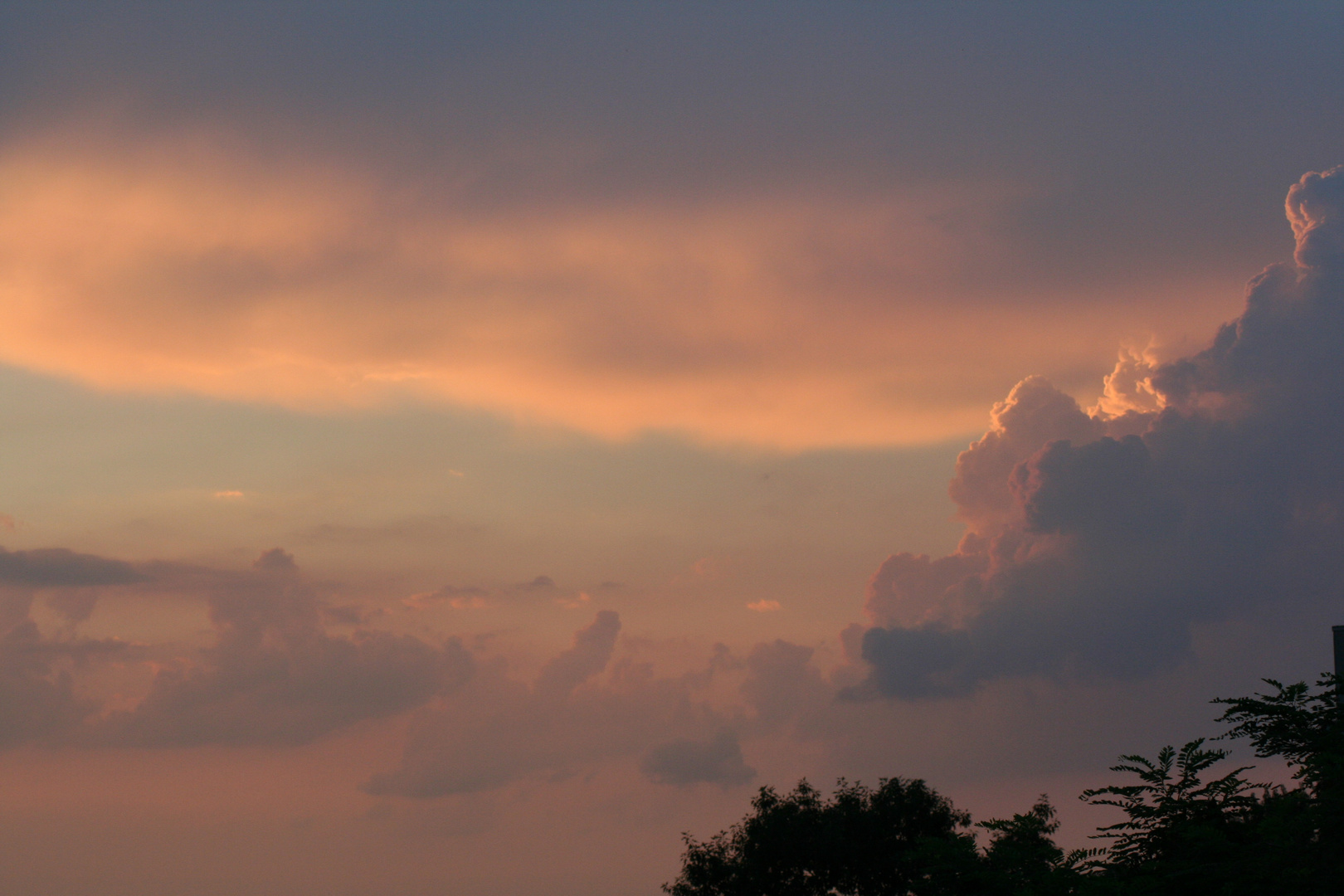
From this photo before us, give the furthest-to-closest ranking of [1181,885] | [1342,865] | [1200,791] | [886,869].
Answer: [886,869] < [1200,791] < [1181,885] < [1342,865]

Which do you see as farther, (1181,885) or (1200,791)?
(1200,791)

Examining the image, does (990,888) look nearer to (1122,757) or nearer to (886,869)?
(1122,757)

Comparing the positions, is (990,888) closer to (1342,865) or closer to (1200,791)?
(1200,791)

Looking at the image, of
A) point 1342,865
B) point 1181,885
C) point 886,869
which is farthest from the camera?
point 886,869

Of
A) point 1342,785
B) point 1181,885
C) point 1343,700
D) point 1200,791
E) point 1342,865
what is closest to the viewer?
point 1342,865

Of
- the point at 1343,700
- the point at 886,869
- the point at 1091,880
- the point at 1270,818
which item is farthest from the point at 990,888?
the point at 886,869

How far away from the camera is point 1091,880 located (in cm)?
2834

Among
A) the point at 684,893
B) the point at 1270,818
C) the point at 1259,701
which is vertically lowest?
the point at 684,893

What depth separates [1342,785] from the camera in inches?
1019

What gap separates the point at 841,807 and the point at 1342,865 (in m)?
44.3

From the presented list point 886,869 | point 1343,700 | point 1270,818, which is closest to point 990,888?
point 1270,818

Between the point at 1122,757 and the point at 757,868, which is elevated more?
the point at 1122,757

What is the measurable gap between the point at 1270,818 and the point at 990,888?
26.3ft

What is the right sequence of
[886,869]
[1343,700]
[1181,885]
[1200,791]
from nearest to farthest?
[1181,885], [1200,791], [1343,700], [886,869]
